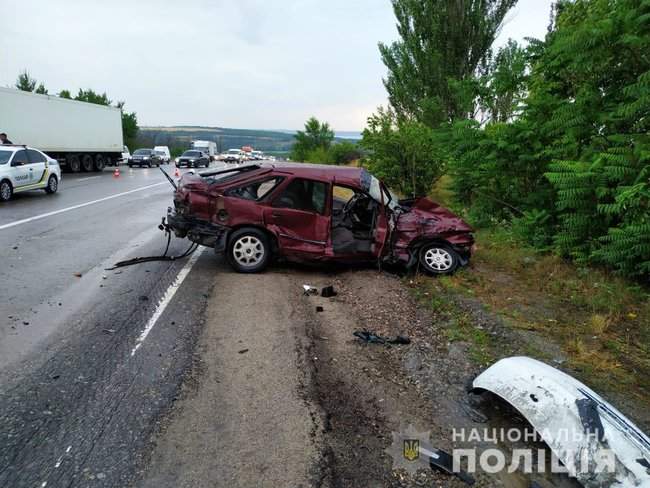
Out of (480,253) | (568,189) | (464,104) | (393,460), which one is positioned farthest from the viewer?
(464,104)

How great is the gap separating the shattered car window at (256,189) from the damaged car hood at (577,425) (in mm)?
4613

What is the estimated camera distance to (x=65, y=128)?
87.7ft

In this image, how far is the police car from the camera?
1458 centimetres

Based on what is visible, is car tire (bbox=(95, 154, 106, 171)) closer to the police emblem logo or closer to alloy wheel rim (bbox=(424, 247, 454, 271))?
alloy wheel rim (bbox=(424, 247, 454, 271))

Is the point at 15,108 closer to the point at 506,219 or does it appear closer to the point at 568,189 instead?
the point at 506,219

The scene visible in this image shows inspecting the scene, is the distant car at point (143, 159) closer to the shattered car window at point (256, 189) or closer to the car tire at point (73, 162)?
the car tire at point (73, 162)

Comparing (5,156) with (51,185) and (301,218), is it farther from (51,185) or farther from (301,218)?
(301,218)

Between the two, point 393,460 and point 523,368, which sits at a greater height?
point 523,368

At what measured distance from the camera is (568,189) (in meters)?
7.18

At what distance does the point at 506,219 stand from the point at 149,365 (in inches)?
315

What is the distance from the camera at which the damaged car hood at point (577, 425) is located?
2.81m

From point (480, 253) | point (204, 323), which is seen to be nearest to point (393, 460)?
point (204, 323)

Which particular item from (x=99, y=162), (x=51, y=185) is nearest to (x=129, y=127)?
(x=99, y=162)

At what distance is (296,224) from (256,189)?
797 mm
